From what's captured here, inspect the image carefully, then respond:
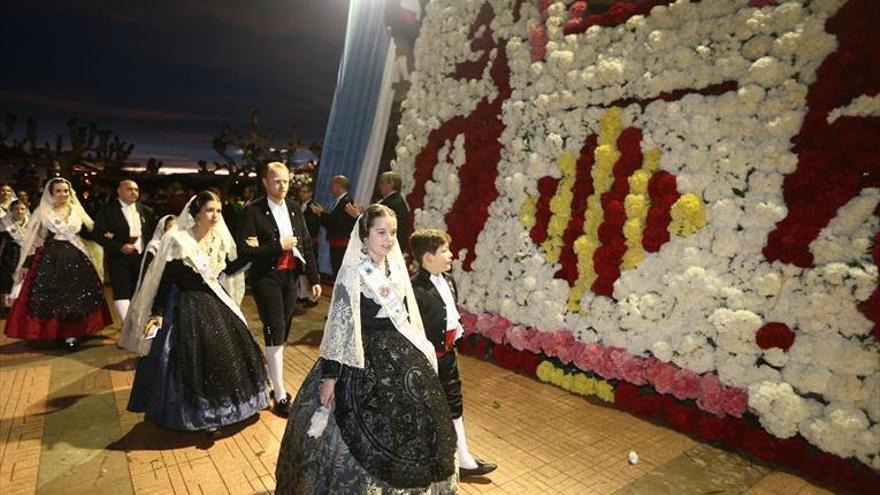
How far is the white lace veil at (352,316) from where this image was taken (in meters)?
2.51

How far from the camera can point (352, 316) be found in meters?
2.55

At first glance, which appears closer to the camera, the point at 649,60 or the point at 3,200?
the point at 649,60

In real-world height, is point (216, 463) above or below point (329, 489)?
below

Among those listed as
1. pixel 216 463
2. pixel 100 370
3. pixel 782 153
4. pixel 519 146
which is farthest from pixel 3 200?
pixel 782 153

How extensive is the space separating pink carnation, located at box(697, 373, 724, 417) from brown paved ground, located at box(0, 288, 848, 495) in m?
0.32

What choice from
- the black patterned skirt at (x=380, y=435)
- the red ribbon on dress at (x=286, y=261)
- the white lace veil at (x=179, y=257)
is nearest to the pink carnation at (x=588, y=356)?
the black patterned skirt at (x=380, y=435)

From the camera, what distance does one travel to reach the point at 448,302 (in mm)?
3309

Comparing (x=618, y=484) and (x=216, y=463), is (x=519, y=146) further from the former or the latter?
(x=216, y=463)

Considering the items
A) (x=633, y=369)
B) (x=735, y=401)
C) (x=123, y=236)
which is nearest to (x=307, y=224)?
(x=123, y=236)

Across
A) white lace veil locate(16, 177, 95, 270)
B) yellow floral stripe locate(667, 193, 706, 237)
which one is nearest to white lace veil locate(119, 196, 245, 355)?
white lace veil locate(16, 177, 95, 270)

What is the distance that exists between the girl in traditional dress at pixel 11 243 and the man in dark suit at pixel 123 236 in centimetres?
303

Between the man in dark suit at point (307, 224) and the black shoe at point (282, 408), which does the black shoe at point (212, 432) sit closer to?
the black shoe at point (282, 408)

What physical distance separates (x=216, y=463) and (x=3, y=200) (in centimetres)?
830

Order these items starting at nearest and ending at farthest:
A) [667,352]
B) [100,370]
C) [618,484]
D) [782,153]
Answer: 1. [618,484]
2. [782,153]
3. [667,352]
4. [100,370]
